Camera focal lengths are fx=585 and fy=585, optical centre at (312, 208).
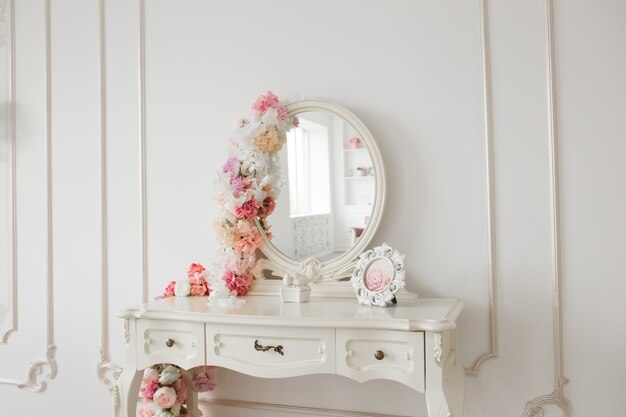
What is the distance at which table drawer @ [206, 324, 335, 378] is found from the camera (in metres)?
2.19

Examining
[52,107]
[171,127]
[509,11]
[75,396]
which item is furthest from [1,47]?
[509,11]

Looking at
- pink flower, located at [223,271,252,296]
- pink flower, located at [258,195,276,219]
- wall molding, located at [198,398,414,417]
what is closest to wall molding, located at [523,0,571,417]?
wall molding, located at [198,398,414,417]

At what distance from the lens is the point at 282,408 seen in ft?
9.41

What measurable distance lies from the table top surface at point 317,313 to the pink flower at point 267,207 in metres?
0.40

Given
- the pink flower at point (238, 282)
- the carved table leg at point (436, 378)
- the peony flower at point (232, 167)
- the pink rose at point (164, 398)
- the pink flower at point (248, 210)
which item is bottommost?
the pink rose at point (164, 398)

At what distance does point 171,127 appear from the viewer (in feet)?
10.1

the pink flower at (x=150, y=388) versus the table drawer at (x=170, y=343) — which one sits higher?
the table drawer at (x=170, y=343)

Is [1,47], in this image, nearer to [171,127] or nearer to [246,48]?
[171,127]

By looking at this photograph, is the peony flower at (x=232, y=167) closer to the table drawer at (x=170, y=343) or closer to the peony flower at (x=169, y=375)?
the table drawer at (x=170, y=343)

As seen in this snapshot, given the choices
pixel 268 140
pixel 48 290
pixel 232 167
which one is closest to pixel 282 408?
pixel 232 167

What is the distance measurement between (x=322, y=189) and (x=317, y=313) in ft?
2.24

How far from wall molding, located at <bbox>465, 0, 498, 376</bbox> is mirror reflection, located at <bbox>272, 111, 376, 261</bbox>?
1.67 feet

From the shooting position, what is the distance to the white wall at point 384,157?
2.42m

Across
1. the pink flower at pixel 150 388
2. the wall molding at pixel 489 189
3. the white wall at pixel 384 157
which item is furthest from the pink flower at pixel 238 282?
the wall molding at pixel 489 189
